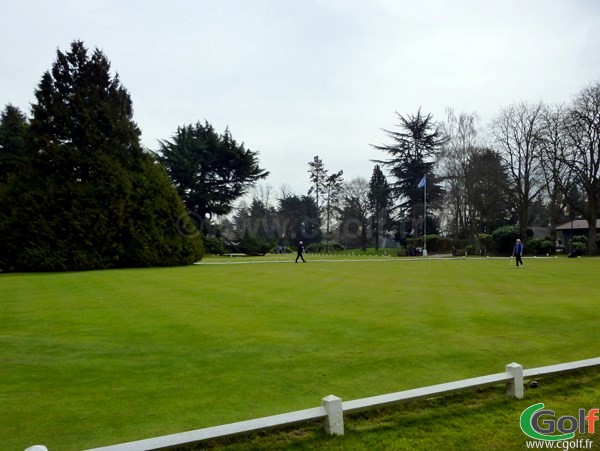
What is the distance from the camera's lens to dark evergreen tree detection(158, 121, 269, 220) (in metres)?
48.5

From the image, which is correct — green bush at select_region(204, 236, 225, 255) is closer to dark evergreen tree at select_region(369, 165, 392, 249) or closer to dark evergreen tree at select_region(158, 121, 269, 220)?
dark evergreen tree at select_region(158, 121, 269, 220)

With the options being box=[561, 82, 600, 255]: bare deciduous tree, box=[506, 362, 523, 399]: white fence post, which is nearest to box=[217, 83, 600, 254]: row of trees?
box=[561, 82, 600, 255]: bare deciduous tree

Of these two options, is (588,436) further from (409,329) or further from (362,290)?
(362,290)

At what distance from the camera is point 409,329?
28.0 feet

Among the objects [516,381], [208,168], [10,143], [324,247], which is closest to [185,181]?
[208,168]

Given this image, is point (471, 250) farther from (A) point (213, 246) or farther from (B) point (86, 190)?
(B) point (86, 190)

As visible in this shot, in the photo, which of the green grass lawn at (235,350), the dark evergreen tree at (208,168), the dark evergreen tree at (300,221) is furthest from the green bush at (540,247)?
the dark evergreen tree at (300,221)

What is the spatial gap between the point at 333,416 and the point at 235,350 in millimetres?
3353

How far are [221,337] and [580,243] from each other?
167ft

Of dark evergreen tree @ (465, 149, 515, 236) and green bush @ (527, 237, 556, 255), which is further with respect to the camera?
dark evergreen tree @ (465, 149, 515, 236)

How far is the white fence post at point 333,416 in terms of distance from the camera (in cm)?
407

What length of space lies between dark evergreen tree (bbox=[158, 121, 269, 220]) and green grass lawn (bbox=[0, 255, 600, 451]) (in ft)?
117

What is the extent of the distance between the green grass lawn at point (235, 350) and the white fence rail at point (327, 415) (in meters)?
0.61

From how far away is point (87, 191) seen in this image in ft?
96.2
